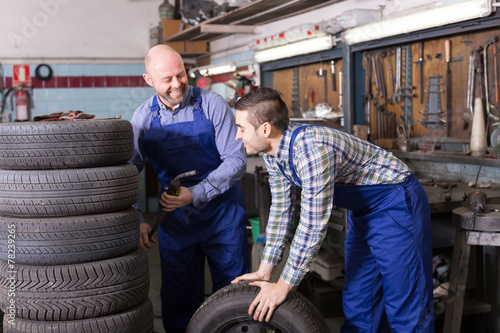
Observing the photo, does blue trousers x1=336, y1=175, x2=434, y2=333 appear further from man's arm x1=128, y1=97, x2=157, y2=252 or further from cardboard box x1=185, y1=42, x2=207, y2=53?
cardboard box x1=185, y1=42, x2=207, y2=53

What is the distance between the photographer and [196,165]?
2.69 metres

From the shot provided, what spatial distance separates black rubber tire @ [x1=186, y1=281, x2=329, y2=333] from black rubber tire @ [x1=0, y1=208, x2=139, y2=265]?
1.68 feet

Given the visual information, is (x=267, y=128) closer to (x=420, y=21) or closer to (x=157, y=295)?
(x=420, y=21)

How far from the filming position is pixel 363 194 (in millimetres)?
2139

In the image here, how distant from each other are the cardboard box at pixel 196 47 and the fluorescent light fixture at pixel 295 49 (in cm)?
170

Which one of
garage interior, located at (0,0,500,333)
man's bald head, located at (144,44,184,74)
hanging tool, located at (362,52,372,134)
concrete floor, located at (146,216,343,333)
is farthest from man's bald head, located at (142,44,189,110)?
hanging tool, located at (362,52,372,134)

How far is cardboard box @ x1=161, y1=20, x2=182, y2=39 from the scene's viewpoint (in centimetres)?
723

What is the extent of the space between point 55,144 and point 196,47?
17.8ft

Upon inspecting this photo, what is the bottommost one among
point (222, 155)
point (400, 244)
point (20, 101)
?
point (400, 244)

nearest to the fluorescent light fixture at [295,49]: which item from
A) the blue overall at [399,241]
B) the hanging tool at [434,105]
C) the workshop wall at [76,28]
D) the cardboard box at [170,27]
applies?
the hanging tool at [434,105]

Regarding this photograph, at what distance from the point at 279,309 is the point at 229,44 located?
210 inches

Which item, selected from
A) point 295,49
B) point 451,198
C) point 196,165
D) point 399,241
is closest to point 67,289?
point 196,165

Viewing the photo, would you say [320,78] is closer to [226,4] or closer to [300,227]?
[226,4]

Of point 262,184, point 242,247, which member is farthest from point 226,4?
point 242,247
